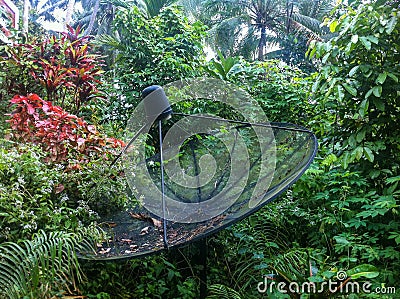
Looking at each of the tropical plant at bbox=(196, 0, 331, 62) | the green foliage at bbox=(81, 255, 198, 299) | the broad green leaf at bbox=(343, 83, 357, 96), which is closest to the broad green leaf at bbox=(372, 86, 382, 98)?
the broad green leaf at bbox=(343, 83, 357, 96)

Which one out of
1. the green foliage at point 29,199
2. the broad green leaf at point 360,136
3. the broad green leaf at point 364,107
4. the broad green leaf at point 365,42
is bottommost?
the green foliage at point 29,199

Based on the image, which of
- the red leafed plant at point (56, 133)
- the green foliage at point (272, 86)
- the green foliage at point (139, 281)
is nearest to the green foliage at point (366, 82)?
the green foliage at point (272, 86)

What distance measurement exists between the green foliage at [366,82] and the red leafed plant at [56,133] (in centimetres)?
172

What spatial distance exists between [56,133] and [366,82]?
2.26 meters

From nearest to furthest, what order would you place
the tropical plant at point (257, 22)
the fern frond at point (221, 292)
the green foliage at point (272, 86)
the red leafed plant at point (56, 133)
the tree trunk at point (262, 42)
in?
the fern frond at point (221, 292)
the red leafed plant at point (56, 133)
the green foliage at point (272, 86)
the tropical plant at point (257, 22)
the tree trunk at point (262, 42)

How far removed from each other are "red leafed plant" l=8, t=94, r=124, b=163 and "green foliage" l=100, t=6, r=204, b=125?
1286 mm

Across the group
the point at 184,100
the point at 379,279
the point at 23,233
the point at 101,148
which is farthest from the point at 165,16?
the point at 379,279

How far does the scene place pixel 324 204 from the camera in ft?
9.00

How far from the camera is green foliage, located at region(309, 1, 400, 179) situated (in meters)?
2.48

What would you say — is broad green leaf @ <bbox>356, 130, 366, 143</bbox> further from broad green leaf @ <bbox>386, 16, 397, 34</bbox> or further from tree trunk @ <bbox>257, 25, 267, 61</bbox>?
tree trunk @ <bbox>257, 25, 267, 61</bbox>

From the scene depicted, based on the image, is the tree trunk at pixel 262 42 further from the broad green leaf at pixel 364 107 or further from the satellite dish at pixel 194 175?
the broad green leaf at pixel 364 107

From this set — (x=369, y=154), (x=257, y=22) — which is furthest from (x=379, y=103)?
(x=257, y=22)

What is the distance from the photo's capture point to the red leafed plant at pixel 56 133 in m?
2.29

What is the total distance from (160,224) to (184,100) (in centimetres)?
168
